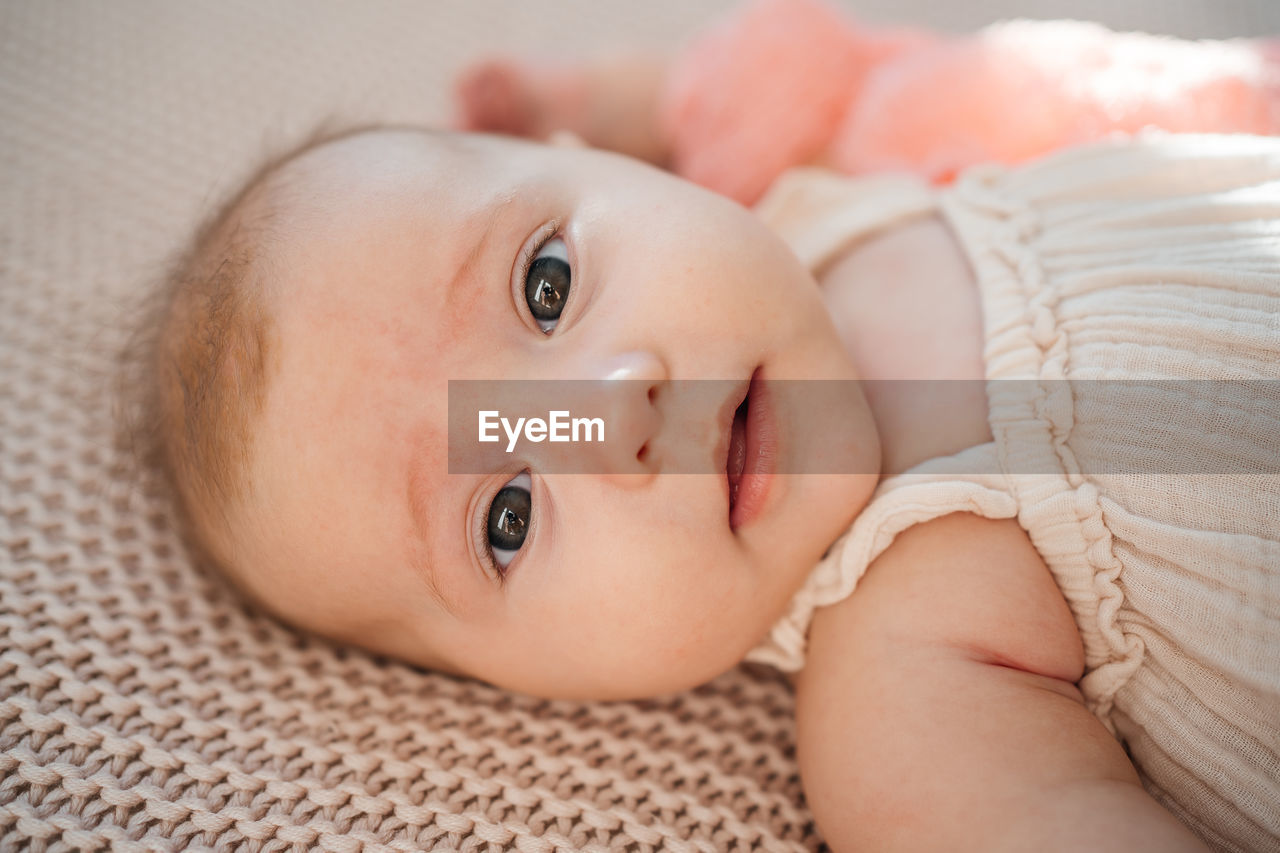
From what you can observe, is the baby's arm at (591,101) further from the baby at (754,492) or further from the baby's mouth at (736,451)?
the baby's mouth at (736,451)

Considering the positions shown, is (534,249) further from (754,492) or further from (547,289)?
(754,492)

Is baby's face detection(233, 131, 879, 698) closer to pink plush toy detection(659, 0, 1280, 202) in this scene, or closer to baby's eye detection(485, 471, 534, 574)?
baby's eye detection(485, 471, 534, 574)

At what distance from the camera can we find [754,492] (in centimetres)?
90

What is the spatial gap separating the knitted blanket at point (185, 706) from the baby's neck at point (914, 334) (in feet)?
1.25

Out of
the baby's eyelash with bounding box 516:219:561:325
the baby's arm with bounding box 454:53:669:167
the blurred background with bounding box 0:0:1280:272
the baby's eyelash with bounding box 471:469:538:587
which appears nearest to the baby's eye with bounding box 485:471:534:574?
the baby's eyelash with bounding box 471:469:538:587

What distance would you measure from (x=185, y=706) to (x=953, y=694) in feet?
2.56

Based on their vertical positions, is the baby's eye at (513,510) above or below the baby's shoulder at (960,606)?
above

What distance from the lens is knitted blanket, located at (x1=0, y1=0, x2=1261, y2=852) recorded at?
0.83 m

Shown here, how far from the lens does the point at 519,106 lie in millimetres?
1686

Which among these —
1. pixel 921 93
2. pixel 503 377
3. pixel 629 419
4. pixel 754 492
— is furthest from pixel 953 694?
pixel 921 93

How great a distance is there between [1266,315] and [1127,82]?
23.5 inches

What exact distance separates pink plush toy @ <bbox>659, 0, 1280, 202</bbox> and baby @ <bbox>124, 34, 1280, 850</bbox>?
30cm

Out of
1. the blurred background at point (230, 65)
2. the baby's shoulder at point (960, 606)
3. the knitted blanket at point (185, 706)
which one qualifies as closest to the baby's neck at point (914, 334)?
the baby's shoulder at point (960, 606)

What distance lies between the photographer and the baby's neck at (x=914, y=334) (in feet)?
3.33
